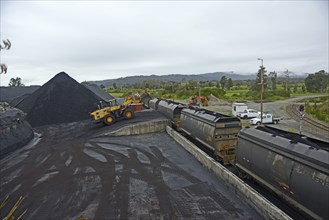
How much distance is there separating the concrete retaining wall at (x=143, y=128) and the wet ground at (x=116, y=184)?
11.5 ft

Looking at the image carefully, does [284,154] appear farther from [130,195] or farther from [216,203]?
[130,195]

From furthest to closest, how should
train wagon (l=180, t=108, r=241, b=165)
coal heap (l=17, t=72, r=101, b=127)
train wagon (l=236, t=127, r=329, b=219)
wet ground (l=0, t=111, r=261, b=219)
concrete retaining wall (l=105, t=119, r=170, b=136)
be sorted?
coal heap (l=17, t=72, r=101, b=127) → concrete retaining wall (l=105, t=119, r=170, b=136) → train wagon (l=180, t=108, r=241, b=165) → wet ground (l=0, t=111, r=261, b=219) → train wagon (l=236, t=127, r=329, b=219)

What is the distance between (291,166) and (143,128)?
63.7ft

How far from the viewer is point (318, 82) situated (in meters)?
106

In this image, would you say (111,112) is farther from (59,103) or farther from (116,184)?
(116,184)

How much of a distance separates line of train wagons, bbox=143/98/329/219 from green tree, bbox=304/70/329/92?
107 meters

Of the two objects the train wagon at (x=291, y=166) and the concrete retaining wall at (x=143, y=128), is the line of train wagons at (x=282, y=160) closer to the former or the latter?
the train wagon at (x=291, y=166)

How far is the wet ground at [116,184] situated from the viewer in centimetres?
1080

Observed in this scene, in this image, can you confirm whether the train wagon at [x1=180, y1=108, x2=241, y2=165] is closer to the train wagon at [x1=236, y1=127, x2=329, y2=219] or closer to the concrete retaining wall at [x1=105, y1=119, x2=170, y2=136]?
the train wagon at [x1=236, y1=127, x2=329, y2=219]

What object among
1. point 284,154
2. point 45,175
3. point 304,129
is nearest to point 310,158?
point 284,154

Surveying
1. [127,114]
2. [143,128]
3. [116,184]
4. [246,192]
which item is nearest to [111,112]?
[127,114]

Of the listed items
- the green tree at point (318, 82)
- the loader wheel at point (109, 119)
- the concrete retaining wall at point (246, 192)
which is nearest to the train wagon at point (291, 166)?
the concrete retaining wall at point (246, 192)

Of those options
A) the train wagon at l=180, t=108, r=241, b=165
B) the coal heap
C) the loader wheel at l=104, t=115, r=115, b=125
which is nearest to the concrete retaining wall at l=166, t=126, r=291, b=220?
the train wagon at l=180, t=108, r=241, b=165

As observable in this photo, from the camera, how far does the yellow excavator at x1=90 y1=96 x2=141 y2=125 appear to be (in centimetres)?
2967
